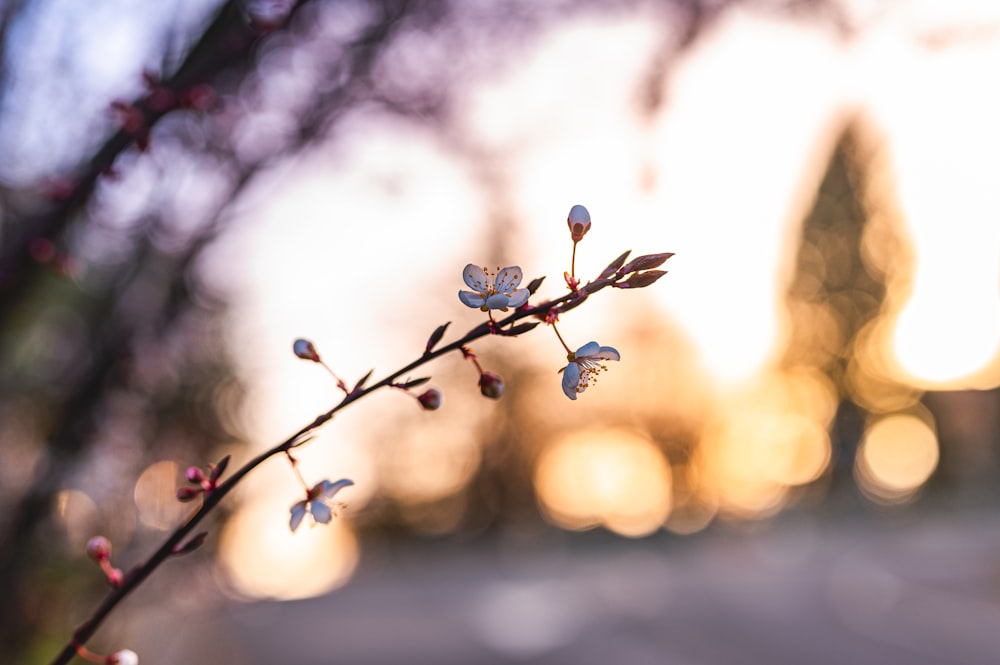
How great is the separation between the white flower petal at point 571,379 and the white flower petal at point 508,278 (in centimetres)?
11

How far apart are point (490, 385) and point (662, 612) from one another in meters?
11.6

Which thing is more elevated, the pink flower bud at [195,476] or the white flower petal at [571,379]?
the white flower petal at [571,379]

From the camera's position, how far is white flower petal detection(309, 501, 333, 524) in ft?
3.21

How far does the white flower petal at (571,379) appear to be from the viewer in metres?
1.02

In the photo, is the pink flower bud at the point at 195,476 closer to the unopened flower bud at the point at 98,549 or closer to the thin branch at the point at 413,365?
the thin branch at the point at 413,365

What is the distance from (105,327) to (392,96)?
4.80ft

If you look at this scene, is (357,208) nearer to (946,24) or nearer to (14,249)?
(14,249)

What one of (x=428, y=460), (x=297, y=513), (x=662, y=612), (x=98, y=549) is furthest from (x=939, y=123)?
(x=428, y=460)

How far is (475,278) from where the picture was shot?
103cm

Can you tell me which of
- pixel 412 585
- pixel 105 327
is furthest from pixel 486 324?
pixel 412 585

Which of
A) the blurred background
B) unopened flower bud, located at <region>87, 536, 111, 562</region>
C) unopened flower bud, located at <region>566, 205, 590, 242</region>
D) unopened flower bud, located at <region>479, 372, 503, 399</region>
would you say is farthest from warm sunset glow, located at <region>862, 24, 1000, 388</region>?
unopened flower bud, located at <region>87, 536, 111, 562</region>

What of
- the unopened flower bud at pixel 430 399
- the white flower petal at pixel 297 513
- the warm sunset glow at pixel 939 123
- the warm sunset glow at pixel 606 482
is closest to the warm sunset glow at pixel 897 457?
the warm sunset glow at pixel 606 482

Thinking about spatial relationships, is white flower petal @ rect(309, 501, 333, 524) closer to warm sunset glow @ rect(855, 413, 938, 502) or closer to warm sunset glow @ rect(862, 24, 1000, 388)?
warm sunset glow @ rect(862, 24, 1000, 388)

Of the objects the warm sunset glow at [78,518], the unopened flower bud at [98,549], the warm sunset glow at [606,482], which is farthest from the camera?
the warm sunset glow at [606,482]
